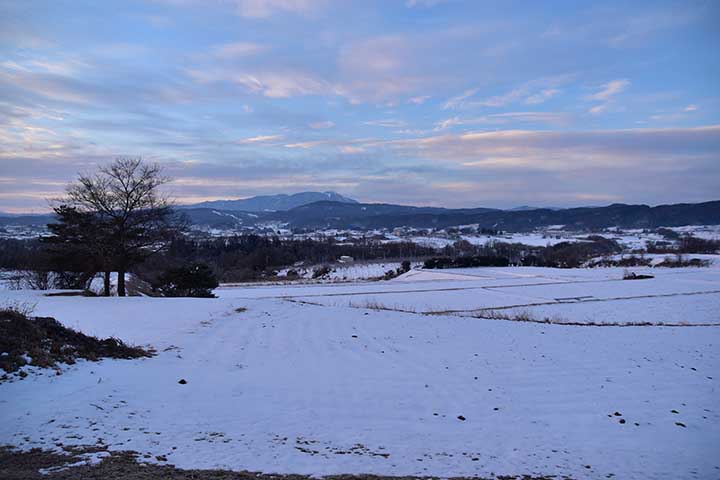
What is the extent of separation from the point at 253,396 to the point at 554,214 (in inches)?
8068

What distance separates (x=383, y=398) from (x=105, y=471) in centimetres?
432

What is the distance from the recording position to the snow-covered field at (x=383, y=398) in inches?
209

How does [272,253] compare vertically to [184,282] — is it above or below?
below

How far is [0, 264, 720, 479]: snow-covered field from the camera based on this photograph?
5312 millimetres

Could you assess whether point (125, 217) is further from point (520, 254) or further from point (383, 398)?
point (520, 254)

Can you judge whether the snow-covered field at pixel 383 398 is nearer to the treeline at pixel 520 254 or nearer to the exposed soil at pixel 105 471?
the exposed soil at pixel 105 471

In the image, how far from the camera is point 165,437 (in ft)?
17.9

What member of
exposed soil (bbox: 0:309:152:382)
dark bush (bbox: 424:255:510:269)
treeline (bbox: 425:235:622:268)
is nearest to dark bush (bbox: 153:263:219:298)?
exposed soil (bbox: 0:309:152:382)

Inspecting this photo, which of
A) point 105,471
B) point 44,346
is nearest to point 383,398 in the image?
point 105,471

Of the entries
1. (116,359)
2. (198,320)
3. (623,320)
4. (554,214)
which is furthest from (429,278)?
(554,214)

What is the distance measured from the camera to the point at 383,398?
7.58m

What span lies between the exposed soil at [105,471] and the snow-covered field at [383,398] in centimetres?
22

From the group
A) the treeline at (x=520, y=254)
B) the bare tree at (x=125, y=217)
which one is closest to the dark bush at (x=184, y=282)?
the bare tree at (x=125, y=217)

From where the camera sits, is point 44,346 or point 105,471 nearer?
point 105,471
